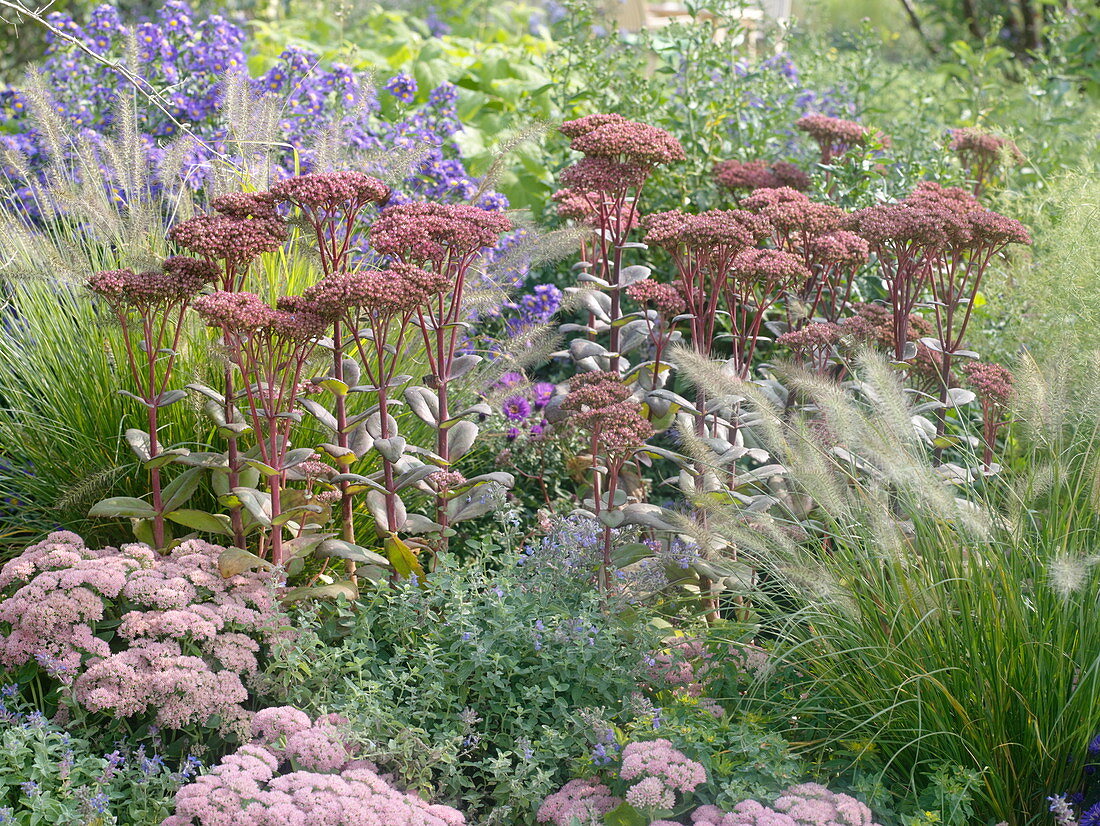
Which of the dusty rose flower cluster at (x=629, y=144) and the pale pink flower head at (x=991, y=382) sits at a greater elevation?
the dusty rose flower cluster at (x=629, y=144)

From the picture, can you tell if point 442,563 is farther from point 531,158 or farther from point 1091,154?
point 1091,154

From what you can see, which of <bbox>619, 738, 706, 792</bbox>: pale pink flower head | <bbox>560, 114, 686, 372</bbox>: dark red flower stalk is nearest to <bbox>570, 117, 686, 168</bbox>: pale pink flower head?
<bbox>560, 114, 686, 372</bbox>: dark red flower stalk

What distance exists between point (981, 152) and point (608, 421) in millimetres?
3303

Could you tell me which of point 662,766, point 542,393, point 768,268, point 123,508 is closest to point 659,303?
point 768,268

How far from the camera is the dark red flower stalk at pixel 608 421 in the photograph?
3.21 meters

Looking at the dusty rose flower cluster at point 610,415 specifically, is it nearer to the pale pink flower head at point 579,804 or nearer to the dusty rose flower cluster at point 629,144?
the dusty rose flower cluster at point 629,144

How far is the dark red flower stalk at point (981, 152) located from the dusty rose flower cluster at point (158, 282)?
12.9ft

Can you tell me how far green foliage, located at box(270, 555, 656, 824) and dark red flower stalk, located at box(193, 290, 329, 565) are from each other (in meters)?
0.44

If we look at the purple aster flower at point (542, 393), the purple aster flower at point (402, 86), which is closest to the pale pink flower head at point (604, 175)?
the purple aster flower at point (542, 393)

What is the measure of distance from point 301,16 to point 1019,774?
431 inches

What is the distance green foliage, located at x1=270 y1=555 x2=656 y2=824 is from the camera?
8.78 feet

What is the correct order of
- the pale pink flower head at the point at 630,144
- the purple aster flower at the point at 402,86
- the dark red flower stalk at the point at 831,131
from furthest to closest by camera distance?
the purple aster flower at the point at 402,86, the dark red flower stalk at the point at 831,131, the pale pink flower head at the point at 630,144

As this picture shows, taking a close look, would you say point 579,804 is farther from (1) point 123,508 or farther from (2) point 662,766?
(1) point 123,508

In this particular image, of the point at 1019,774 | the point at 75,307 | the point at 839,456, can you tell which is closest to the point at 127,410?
the point at 75,307
